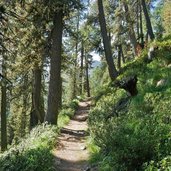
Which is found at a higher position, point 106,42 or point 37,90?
point 106,42

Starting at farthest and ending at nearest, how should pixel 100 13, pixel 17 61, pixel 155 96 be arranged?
pixel 100 13, pixel 17 61, pixel 155 96

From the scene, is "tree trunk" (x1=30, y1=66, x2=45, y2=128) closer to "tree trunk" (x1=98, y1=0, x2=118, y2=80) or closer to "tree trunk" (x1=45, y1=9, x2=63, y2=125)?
"tree trunk" (x1=98, y1=0, x2=118, y2=80)

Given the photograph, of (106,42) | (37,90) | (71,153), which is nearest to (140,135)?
(71,153)

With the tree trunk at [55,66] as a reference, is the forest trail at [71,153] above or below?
below

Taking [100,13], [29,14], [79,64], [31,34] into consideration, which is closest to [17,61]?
[31,34]

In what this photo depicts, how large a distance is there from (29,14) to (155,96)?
8143 millimetres

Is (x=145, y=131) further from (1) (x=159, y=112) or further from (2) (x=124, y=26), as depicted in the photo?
(2) (x=124, y=26)

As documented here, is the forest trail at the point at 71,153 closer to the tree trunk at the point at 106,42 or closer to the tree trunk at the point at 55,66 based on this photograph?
the tree trunk at the point at 55,66

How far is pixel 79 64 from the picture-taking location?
190 ft

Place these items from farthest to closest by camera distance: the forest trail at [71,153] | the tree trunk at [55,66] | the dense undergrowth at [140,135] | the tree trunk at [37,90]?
the tree trunk at [37,90] < the tree trunk at [55,66] < the forest trail at [71,153] < the dense undergrowth at [140,135]

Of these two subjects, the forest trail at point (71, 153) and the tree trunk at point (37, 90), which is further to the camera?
the tree trunk at point (37, 90)

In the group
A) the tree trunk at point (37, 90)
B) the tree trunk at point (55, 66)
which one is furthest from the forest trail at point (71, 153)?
the tree trunk at point (37, 90)

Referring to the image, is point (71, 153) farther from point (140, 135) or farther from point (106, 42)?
point (106, 42)

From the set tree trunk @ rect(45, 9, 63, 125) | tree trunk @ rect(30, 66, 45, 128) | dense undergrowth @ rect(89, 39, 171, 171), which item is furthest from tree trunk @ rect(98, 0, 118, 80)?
dense undergrowth @ rect(89, 39, 171, 171)
